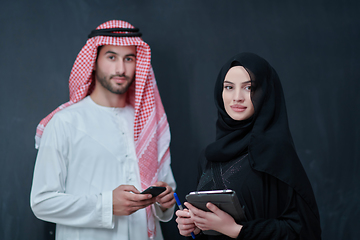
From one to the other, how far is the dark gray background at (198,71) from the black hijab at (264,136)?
1114mm

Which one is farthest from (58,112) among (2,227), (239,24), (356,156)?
(356,156)

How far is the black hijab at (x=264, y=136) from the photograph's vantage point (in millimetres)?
1476

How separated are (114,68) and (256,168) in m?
1.24

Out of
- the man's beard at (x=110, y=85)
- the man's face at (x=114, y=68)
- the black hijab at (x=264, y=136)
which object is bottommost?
the black hijab at (x=264, y=136)

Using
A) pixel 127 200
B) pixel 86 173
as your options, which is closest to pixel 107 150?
pixel 86 173

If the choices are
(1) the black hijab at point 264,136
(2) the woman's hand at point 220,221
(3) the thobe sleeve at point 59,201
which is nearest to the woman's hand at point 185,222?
(2) the woman's hand at point 220,221

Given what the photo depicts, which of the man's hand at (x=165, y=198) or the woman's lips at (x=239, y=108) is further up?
the woman's lips at (x=239, y=108)

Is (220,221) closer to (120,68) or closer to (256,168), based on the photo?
(256,168)

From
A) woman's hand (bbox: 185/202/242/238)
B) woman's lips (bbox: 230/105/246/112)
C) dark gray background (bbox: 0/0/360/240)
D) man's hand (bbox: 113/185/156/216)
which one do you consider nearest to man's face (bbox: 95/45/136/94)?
dark gray background (bbox: 0/0/360/240)

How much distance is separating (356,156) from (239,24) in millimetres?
1245

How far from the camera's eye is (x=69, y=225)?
6.96 ft

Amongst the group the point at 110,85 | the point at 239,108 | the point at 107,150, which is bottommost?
the point at 107,150

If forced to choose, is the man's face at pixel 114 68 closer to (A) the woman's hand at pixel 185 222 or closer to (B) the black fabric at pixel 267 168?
(B) the black fabric at pixel 267 168

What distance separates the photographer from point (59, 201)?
6.77ft
